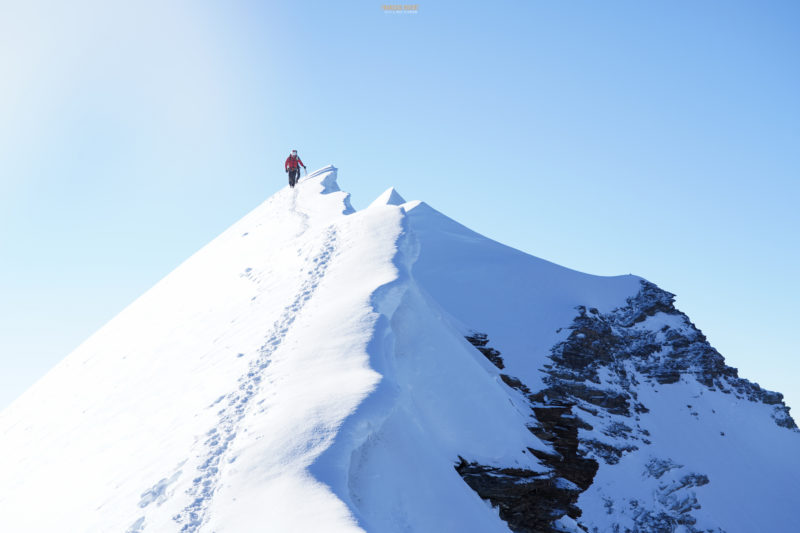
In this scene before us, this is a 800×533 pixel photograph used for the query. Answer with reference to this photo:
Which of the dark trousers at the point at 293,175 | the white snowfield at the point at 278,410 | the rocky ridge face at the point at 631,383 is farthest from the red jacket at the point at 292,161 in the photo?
the rocky ridge face at the point at 631,383

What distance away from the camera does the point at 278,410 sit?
9.17 m

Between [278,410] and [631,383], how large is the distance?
182 ft

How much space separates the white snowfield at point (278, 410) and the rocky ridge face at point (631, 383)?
5.67m

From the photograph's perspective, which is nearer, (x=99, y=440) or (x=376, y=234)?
(x=99, y=440)

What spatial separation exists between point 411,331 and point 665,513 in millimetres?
41235

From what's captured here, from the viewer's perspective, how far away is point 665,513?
4438cm

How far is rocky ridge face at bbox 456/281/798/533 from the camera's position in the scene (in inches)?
1690

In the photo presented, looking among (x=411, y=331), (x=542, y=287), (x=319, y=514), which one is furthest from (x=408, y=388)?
(x=542, y=287)

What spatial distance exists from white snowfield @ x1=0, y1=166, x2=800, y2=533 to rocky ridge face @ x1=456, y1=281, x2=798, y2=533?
567cm

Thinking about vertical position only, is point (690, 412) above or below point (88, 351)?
below

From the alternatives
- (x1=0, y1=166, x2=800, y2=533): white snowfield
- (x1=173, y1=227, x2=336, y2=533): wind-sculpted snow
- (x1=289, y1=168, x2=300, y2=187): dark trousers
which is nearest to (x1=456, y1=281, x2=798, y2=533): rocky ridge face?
(x1=0, y1=166, x2=800, y2=533): white snowfield

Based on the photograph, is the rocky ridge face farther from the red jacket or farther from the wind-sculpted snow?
the red jacket

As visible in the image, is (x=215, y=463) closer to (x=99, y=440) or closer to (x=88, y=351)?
(x=99, y=440)

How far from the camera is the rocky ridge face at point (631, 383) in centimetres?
4294
